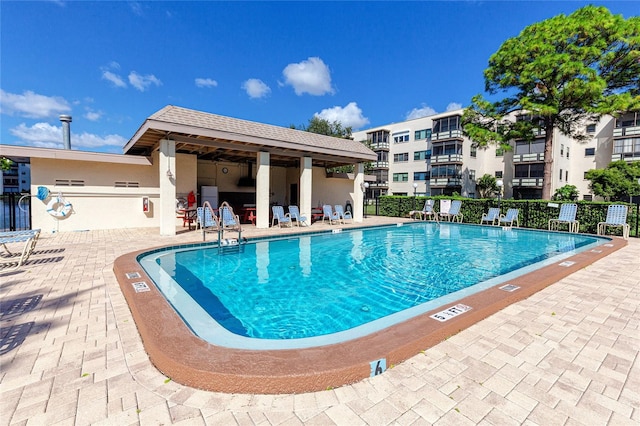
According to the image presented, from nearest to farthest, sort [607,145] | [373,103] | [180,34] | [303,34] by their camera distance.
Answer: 1. [180,34]
2. [303,34]
3. [607,145]
4. [373,103]

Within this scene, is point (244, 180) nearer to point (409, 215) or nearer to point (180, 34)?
point (180, 34)

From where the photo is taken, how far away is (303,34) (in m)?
19.9

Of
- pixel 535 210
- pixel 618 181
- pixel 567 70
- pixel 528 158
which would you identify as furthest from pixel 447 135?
pixel 535 210

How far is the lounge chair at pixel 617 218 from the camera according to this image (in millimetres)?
10383

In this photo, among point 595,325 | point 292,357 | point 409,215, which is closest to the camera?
point 292,357

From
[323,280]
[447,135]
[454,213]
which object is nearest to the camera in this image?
[323,280]

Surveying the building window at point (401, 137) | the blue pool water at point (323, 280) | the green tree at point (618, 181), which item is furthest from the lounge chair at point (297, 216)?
the building window at point (401, 137)

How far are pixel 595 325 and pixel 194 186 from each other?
1375 centimetres

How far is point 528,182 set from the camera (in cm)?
3002

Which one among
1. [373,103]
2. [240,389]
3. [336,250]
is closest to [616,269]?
[336,250]

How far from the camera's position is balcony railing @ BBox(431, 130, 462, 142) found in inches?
1229

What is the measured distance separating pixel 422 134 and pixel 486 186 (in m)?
9.84

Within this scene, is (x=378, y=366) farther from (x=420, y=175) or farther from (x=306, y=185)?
(x=420, y=175)

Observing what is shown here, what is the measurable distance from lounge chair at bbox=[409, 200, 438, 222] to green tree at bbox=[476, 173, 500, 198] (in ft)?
60.2
